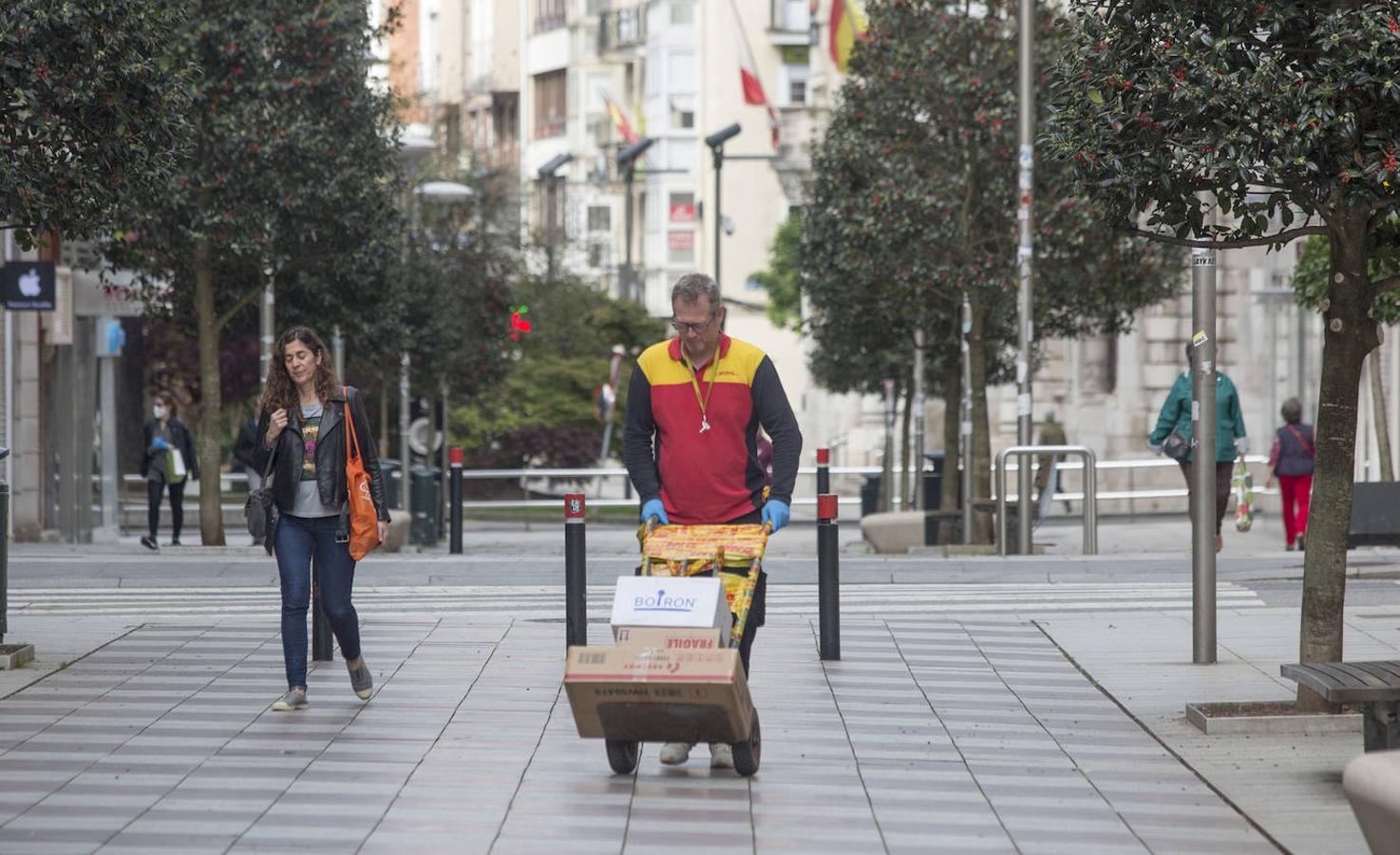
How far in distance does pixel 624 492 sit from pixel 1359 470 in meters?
15.4

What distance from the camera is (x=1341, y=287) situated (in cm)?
970

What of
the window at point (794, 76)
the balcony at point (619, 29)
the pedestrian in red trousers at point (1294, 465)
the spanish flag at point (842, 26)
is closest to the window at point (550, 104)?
the balcony at point (619, 29)

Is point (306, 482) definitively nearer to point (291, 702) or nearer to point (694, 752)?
point (291, 702)

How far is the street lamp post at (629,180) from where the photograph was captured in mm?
57219

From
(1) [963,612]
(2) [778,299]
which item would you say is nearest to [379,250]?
(1) [963,612]

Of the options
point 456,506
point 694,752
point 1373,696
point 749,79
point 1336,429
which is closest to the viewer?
point 1373,696

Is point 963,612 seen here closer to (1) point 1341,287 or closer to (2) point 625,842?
(1) point 1341,287

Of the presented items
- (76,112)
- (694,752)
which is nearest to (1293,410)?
(76,112)

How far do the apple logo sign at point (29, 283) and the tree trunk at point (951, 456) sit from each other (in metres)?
10.3

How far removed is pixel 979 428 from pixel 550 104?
6173cm

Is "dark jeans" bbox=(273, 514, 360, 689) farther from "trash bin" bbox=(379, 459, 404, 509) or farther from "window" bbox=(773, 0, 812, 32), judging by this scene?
"window" bbox=(773, 0, 812, 32)

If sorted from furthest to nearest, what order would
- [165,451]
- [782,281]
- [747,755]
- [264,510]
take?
[782,281], [165,451], [264,510], [747,755]

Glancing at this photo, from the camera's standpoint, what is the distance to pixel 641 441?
8.83 m

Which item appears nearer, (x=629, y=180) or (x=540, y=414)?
(x=540, y=414)
